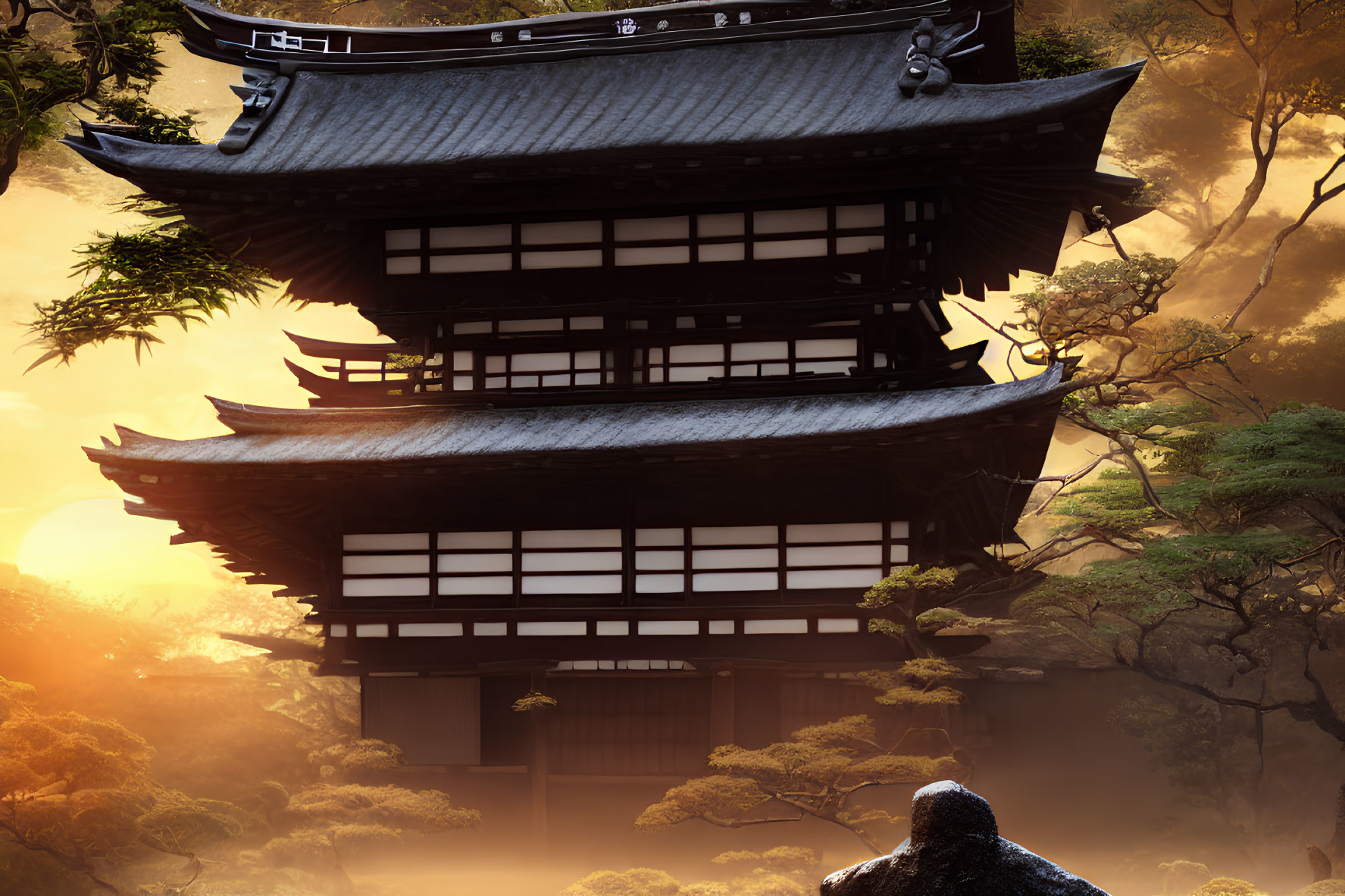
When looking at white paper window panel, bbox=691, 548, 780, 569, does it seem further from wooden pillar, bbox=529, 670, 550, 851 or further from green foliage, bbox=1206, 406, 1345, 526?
green foliage, bbox=1206, 406, 1345, 526

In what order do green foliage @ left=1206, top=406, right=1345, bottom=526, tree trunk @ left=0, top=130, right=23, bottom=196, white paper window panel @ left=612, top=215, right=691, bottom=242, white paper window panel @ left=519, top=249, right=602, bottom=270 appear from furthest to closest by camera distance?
tree trunk @ left=0, top=130, right=23, bottom=196, green foliage @ left=1206, top=406, right=1345, bottom=526, white paper window panel @ left=519, top=249, right=602, bottom=270, white paper window panel @ left=612, top=215, right=691, bottom=242

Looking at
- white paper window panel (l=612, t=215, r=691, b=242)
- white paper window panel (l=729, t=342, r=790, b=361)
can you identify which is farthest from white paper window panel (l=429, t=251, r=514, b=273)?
white paper window panel (l=729, t=342, r=790, b=361)

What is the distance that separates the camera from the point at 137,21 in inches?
653

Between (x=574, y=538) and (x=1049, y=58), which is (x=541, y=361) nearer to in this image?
(x=574, y=538)

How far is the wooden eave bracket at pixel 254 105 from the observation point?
41.6 feet

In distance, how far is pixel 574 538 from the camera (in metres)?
12.4

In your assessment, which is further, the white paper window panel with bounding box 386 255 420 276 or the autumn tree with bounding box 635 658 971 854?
the white paper window panel with bounding box 386 255 420 276

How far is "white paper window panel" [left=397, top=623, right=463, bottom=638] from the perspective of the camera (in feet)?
41.4

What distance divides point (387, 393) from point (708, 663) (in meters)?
5.28

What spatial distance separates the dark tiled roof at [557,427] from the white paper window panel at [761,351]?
0.71 meters

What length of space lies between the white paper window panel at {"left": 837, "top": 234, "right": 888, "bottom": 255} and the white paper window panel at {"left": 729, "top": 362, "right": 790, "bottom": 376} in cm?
150

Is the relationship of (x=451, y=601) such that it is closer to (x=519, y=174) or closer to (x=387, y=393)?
(x=387, y=393)

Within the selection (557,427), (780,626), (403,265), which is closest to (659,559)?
(780,626)

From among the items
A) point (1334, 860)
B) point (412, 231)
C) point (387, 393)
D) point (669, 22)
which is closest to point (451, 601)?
point (387, 393)
